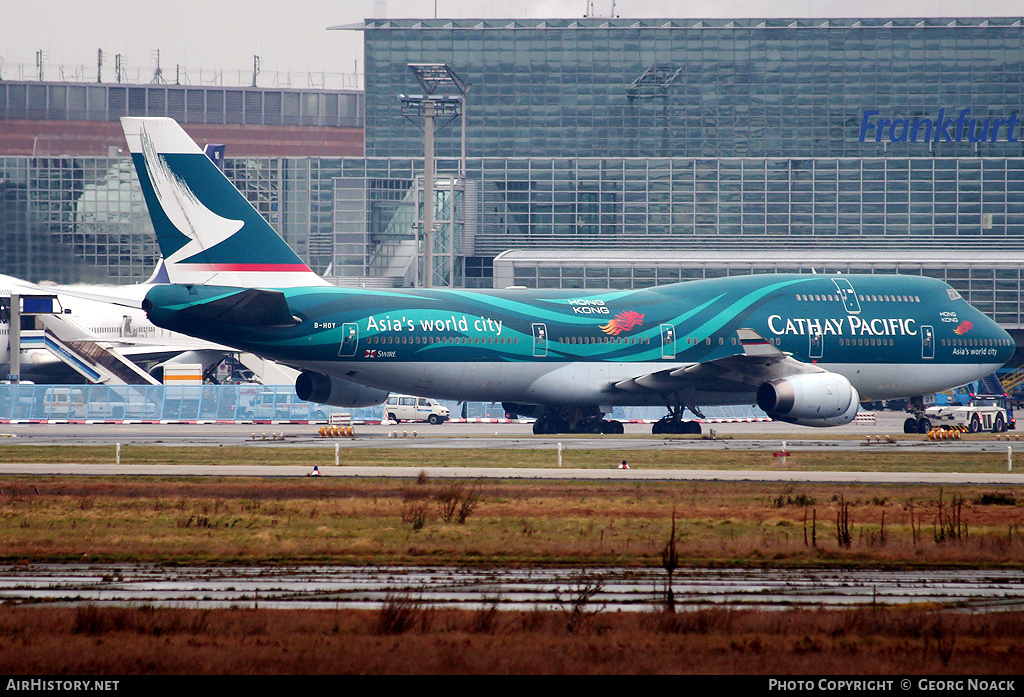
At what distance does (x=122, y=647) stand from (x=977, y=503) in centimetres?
1899

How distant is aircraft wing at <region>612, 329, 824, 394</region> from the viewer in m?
43.6

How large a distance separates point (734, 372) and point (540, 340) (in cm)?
767

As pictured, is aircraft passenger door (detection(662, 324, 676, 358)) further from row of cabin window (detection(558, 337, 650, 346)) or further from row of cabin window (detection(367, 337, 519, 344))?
row of cabin window (detection(367, 337, 519, 344))

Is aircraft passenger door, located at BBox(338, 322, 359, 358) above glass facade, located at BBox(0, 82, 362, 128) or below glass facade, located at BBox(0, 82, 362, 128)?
below

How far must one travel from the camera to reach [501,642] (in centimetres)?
1134

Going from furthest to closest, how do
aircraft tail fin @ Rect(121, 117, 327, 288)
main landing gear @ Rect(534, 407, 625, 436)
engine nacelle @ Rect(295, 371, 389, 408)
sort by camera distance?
main landing gear @ Rect(534, 407, 625, 436), engine nacelle @ Rect(295, 371, 389, 408), aircraft tail fin @ Rect(121, 117, 327, 288)

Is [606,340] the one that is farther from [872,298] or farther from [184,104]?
[184,104]

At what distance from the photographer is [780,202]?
4414 inches

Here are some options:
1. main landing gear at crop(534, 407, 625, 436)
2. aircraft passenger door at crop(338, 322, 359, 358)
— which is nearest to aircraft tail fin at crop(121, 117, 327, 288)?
aircraft passenger door at crop(338, 322, 359, 358)

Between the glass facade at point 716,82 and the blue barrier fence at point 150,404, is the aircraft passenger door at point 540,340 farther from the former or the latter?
the glass facade at point 716,82

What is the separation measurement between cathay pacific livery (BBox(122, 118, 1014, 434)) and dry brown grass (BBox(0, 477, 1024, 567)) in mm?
13070

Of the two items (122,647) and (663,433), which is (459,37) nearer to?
(663,433)

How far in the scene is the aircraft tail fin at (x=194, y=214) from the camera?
1542 inches

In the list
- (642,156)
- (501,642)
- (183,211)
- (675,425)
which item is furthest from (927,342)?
(642,156)
